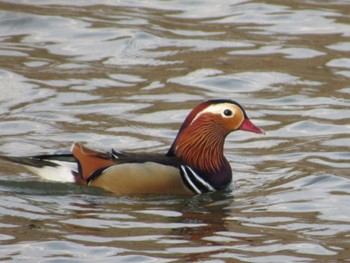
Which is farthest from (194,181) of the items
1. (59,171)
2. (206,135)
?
(59,171)

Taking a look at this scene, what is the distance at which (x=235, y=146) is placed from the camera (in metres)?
11.7

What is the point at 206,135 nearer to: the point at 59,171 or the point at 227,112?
the point at 227,112

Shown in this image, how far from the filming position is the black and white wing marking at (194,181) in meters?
10.1

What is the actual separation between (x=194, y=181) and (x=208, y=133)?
0.61 m

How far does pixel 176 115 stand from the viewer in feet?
41.2

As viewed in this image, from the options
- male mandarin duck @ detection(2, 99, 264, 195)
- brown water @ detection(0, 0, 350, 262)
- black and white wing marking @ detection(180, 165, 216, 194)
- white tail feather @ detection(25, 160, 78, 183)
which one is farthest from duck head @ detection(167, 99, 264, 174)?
white tail feather @ detection(25, 160, 78, 183)

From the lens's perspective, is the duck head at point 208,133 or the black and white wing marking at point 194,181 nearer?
the black and white wing marking at point 194,181

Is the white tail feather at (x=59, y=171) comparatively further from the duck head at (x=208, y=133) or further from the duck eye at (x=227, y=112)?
the duck eye at (x=227, y=112)

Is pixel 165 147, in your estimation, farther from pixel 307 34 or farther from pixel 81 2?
pixel 81 2

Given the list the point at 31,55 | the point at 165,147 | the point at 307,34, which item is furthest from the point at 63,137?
the point at 307,34

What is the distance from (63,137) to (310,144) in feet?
7.83

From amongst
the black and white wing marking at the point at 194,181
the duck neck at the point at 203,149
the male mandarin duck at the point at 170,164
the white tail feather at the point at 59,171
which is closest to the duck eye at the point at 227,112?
the male mandarin duck at the point at 170,164

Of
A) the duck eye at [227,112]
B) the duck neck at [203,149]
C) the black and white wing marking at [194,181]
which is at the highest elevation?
the duck eye at [227,112]

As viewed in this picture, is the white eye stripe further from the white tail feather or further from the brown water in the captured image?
the white tail feather
